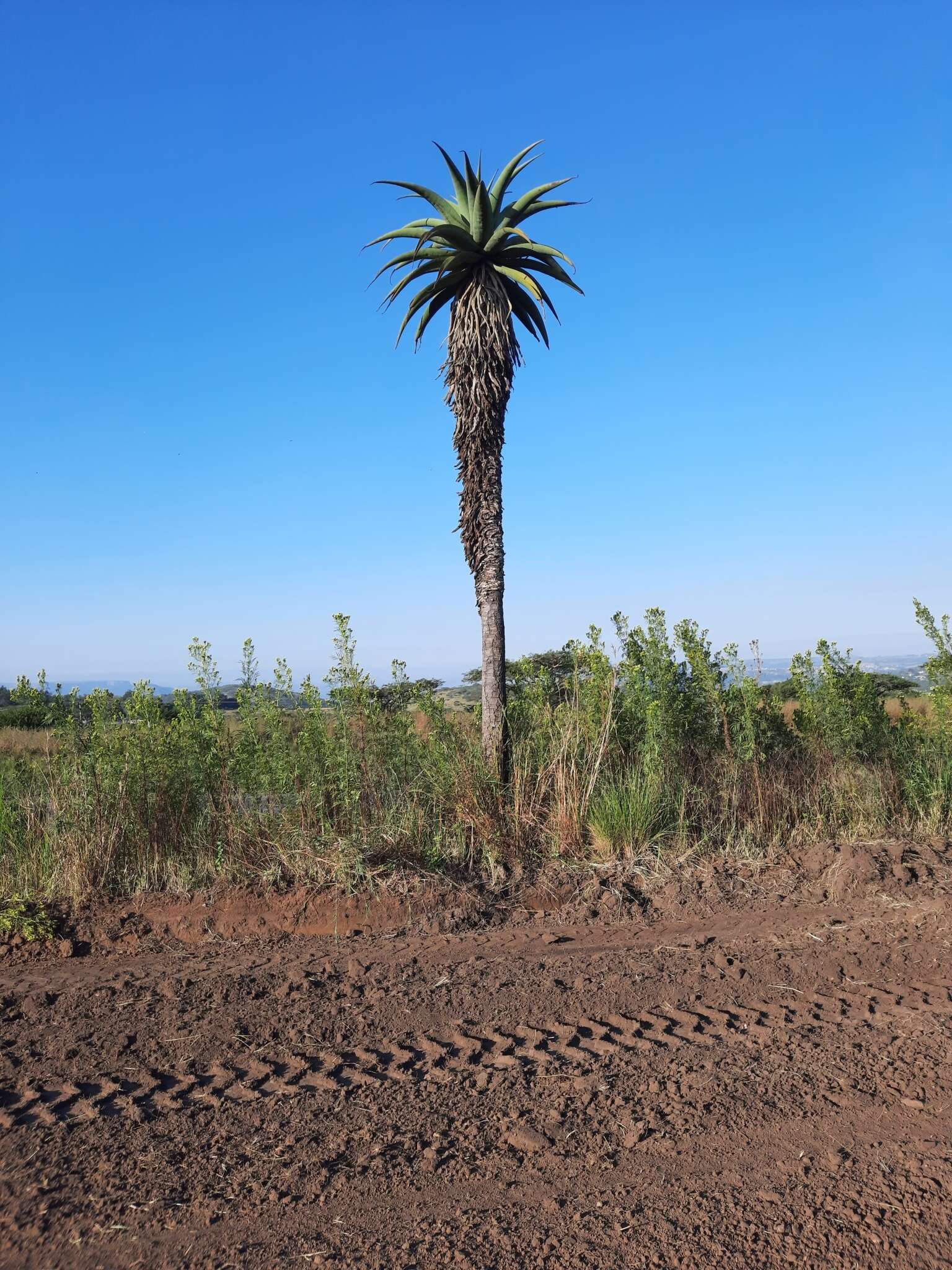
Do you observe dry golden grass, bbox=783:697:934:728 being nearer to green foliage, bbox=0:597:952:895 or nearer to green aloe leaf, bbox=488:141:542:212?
green foliage, bbox=0:597:952:895

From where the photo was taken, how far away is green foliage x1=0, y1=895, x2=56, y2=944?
6660mm

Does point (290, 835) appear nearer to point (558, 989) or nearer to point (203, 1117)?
point (558, 989)

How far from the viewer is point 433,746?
8.65 metres

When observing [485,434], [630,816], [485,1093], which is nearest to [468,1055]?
[485,1093]

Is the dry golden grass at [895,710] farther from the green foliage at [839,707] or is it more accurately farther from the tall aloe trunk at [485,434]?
the tall aloe trunk at [485,434]

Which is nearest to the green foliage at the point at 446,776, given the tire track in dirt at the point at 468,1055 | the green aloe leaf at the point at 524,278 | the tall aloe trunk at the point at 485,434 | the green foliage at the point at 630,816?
the green foliage at the point at 630,816

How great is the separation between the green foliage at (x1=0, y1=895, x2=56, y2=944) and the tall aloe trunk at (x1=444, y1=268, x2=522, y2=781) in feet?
13.7

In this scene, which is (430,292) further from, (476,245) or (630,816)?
(630,816)

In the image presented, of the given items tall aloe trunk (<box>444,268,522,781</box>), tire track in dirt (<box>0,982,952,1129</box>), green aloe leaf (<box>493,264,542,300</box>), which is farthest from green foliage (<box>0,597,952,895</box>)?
green aloe leaf (<box>493,264,542,300</box>)

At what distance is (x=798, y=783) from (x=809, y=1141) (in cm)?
570

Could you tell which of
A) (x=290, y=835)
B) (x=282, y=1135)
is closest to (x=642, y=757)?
(x=290, y=835)

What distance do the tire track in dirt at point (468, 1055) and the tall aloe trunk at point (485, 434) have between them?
14.4 ft

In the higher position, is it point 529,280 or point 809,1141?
point 529,280

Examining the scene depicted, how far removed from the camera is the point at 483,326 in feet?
30.5
